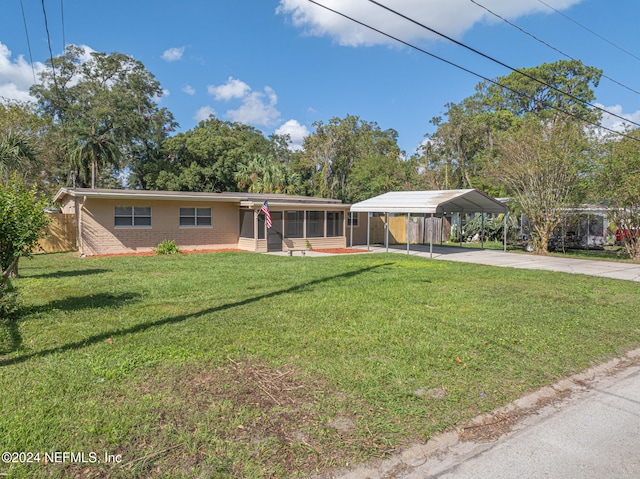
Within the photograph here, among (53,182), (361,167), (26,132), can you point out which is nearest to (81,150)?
(26,132)

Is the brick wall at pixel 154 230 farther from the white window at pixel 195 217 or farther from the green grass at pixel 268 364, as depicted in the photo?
the green grass at pixel 268 364

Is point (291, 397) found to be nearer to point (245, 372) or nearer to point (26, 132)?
point (245, 372)

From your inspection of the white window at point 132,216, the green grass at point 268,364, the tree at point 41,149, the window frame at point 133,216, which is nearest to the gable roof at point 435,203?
the green grass at point 268,364

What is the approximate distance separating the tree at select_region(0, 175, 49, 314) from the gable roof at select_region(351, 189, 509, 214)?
41.1ft

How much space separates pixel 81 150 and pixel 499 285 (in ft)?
84.2

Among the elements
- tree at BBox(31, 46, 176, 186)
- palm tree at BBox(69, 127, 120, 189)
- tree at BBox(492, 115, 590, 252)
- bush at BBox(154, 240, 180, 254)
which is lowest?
bush at BBox(154, 240, 180, 254)

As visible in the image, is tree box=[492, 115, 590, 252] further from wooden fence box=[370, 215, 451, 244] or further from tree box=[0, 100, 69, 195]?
tree box=[0, 100, 69, 195]

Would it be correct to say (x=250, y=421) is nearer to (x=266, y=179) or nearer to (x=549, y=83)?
(x=266, y=179)

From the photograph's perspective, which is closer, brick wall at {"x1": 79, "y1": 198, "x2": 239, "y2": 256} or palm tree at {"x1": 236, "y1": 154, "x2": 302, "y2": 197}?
brick wall at {"x1": 79, "y1": 198, "x2": 239, "y2": 256}

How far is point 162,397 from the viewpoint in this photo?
375cm

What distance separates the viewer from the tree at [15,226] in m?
6.20

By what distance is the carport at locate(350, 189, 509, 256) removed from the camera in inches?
643

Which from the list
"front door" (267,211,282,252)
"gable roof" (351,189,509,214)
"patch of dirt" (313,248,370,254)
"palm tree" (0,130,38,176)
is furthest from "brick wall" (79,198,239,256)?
"gable roof" (351,189,509,214)

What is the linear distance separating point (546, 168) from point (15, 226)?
17879 millimetres
